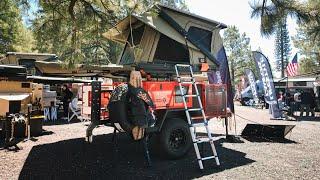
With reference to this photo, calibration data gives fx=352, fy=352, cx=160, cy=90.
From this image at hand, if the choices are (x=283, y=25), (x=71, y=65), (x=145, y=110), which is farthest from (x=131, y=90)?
(x=283, y=25)

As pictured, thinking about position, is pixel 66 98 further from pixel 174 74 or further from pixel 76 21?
pixel 76 21

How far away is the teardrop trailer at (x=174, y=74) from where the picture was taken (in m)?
8.04

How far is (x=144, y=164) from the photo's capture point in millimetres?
7711

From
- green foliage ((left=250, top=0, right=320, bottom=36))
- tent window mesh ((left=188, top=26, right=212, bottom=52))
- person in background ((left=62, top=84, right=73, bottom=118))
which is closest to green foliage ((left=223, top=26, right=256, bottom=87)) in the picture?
person in background ((left=62, top=84, right=73, bottom=118))

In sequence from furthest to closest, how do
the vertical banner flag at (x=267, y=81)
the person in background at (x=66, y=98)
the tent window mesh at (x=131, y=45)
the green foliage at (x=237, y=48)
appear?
1. the green foliage at (x=237, y=48)
2. the person in background at (x=66, y=98)
3. the vertical banner flag at (x=267, y=81)
4. the tent window mesh at (x=131, y=45)

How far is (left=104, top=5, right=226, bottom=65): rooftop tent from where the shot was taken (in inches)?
374

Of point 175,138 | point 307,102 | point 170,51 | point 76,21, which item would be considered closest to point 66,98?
point 170,51

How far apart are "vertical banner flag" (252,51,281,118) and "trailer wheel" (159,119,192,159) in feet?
34.6

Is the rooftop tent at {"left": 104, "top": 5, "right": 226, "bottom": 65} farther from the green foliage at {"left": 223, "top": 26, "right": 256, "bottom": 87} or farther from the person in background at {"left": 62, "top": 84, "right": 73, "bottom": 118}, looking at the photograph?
the green foliage at {"left": 223, "top": 26, "right": 256, "bottom": 87}

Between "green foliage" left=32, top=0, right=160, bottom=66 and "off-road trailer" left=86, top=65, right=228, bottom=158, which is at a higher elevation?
"green foliage" left=32, top=0, right=160, bottom=66

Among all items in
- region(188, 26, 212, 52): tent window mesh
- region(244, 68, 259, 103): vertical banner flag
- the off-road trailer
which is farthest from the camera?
region(244, 68, 259, 103): vertical banner flag

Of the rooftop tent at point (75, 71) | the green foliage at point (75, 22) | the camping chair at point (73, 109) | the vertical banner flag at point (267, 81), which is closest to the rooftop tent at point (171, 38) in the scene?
the rooftop tent at point (75, 71)

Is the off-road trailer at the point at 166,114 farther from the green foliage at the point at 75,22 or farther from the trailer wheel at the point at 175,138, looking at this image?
the green foliage at the point at 75,22

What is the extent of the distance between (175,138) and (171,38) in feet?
9.23
